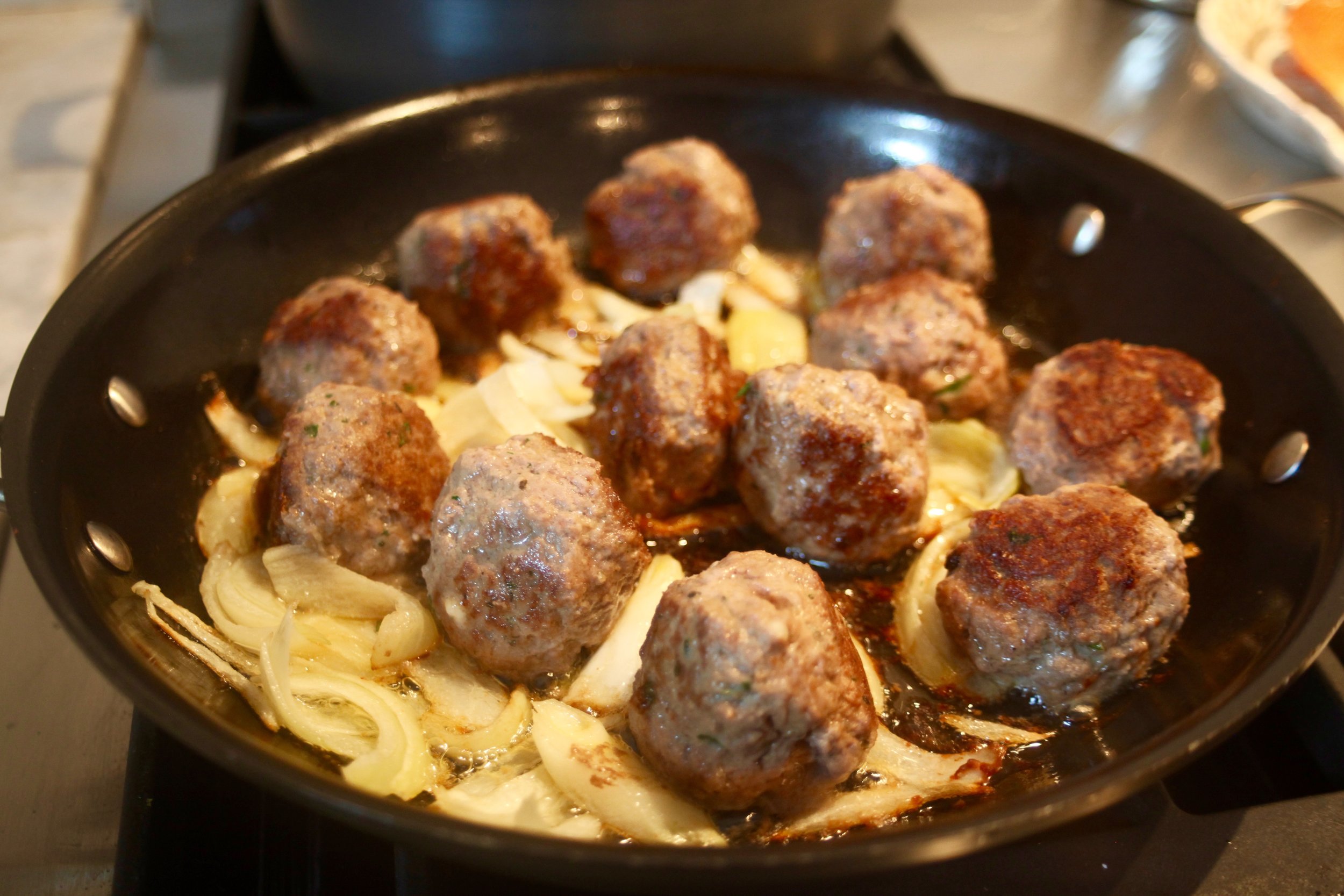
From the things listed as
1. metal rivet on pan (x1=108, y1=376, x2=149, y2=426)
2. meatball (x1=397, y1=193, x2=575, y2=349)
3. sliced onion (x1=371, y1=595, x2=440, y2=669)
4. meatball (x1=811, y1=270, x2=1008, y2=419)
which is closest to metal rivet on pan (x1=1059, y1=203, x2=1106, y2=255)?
meatball (x1=811, y1=270, x2=1008, y2=419)

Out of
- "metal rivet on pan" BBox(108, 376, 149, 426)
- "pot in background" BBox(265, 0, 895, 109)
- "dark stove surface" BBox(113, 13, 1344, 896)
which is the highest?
"pot in background" BBox(265, 0, 895, 109)

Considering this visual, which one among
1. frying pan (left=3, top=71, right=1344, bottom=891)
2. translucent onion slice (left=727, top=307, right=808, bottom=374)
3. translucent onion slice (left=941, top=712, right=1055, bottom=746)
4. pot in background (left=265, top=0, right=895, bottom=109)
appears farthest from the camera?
pot in background (left=265, top=0, right=895, bottom=109)

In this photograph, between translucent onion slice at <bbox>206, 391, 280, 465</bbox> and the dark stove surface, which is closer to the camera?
the dark stove surface

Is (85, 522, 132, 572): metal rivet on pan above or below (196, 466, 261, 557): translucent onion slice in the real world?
above

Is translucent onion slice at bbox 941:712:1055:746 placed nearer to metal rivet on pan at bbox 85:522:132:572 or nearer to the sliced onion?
the sliced onion

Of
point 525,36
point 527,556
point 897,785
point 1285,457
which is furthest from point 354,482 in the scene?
point 1285,457

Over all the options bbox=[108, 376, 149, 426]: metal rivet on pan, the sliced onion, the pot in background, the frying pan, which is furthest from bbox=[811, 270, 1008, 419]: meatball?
bbox=[108, 376, 149, 426]: metal rivet on pan

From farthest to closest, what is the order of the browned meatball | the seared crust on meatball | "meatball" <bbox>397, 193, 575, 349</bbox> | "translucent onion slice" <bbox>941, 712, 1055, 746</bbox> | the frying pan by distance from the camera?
"meatball" <bbox>397, 193, 575, 349</bbox>, the browned meatball, the seared crust on meatball, "translucent onion slice" <bbox>941, 712, 1055, 746</bbox>, the frying pan

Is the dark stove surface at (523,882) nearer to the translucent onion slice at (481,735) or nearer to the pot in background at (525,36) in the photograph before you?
the translucent onion slice at (481,735)

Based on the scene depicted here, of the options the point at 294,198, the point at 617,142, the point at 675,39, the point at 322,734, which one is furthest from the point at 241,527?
the point at 675,39

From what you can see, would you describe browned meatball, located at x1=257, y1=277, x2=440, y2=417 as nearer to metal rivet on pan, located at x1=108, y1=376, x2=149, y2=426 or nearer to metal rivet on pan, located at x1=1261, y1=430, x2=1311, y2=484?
metal rivet on pan, located at x1=108, y1=376, x2=149, y2=426
